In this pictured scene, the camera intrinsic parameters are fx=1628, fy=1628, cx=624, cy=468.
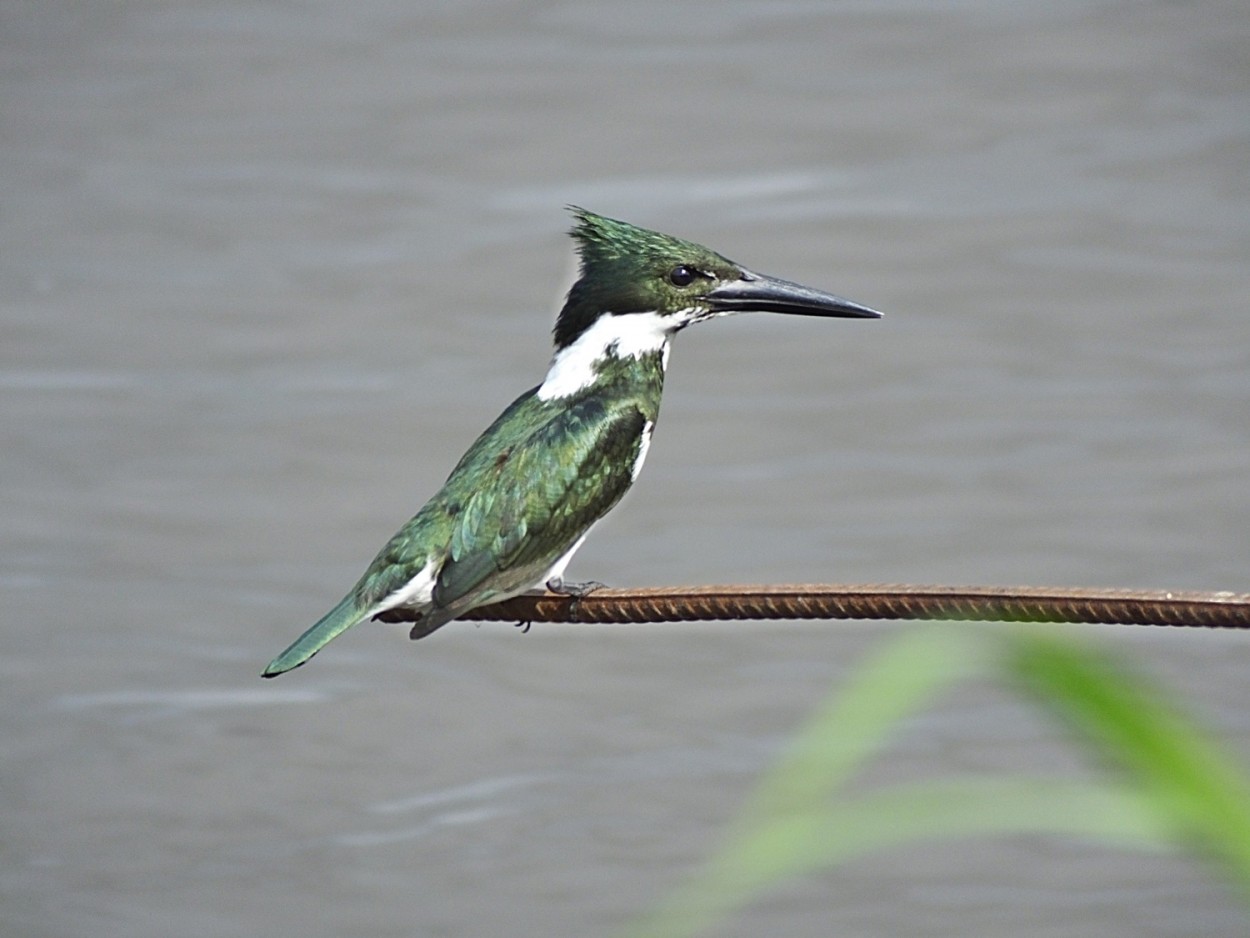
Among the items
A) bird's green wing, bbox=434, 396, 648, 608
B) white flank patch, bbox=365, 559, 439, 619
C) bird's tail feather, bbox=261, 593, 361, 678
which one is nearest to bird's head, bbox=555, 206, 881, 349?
bird's green wing, bbox=434, 396, 648, 608

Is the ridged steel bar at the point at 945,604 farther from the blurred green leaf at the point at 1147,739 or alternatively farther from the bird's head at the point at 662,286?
the bird's head at the point at 662,286

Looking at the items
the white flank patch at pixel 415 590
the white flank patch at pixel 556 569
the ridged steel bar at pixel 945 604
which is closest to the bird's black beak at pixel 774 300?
the white flank patch at pixel 556 569

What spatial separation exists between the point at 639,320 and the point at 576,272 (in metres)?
0.22

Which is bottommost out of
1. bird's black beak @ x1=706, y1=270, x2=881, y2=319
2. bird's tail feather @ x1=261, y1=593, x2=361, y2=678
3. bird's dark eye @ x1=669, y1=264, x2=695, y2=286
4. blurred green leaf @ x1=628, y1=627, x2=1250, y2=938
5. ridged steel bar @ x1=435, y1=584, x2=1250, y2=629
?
bird's tail feather @ x1=261, y1=593, x2=361, y2=678

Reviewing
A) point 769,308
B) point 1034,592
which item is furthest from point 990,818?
point 769,308

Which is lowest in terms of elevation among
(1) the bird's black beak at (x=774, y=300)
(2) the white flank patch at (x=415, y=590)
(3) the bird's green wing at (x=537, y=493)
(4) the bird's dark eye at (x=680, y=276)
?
(2) the white flank patch at (x=415, y=590)

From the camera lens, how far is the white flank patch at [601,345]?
3.61m

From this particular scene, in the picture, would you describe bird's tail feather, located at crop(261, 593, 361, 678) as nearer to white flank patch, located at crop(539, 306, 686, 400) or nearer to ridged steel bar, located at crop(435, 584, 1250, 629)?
white flank patch, located at crop(539, 306, 686, 400)

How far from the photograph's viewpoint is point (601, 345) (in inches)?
142

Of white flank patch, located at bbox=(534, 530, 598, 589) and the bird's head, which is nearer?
white flank patch, located at bbox=(534, 530, 598, 589)

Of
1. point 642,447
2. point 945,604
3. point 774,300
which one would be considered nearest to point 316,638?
point 642,447

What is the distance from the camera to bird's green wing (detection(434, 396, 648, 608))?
10.9 ft

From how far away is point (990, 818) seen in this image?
52 centimetres

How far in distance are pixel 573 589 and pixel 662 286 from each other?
2.43 feet
